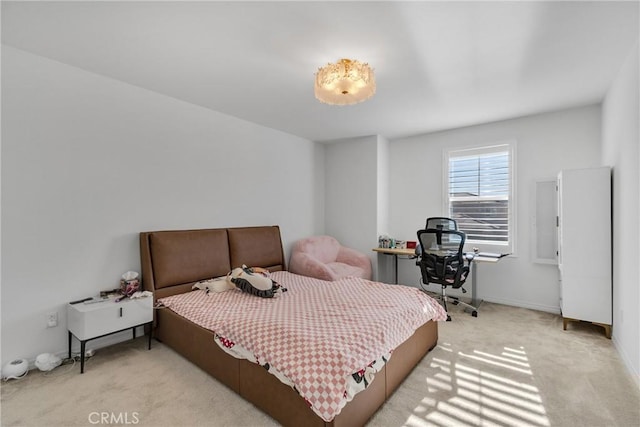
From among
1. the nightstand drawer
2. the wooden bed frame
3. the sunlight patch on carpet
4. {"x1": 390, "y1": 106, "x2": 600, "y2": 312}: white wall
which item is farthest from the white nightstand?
{"x1": 390, "y1": 106, "x2": 600, "y2": 312}: white wall

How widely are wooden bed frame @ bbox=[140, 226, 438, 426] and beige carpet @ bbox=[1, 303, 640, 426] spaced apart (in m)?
0.10

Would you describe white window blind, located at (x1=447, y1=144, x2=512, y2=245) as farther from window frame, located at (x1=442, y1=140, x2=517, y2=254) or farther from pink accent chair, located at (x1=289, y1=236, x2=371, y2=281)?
pink accent chair, located at (x1=289, y1=236, x2=371, y2=281)

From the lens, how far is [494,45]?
2.31 m

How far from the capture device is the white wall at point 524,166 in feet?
12.4

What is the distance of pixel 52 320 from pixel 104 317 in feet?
1.64

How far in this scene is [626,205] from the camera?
260cm

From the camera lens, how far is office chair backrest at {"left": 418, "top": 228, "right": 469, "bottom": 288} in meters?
3.79

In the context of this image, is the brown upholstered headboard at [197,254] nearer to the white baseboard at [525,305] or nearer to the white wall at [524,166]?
the white wall at [524,166]

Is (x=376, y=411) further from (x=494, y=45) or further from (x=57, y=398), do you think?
(x=494, y=45)

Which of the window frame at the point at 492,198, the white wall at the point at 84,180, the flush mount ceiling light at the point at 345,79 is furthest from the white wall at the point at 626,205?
the white wall at the point at 84,180

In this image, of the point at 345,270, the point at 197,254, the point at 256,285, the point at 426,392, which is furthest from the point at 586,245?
the point at 197,254

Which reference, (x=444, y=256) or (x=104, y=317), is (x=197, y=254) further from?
(x=444, y=256)

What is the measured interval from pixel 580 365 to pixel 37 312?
183 inches

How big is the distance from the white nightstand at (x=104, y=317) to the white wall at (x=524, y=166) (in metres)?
4.02
